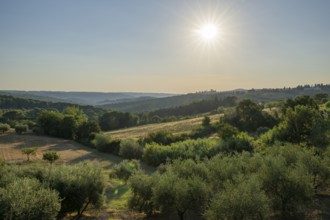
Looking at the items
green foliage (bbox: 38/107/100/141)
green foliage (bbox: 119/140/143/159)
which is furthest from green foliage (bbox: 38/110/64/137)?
green foliage (bbox: 119/140/143/159)

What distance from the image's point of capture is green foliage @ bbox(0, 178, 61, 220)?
16.3m

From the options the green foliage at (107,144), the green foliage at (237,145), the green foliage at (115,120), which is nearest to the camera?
the green foliage at (237,145)

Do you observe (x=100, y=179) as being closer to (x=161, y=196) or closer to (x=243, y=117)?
(x=161, y=196)

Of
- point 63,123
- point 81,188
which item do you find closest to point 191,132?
point 63,123

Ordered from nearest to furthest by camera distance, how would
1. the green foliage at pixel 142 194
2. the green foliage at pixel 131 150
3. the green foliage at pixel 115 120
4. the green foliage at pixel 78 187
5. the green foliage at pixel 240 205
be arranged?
the green foliage at pixel 240 205 < the green foliage at pixel 78 187 < the green foliage at pixel 142 194 < the green foliage at pixel 131 150 < the green foliage at pixel 115 120

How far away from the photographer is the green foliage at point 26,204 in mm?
16297

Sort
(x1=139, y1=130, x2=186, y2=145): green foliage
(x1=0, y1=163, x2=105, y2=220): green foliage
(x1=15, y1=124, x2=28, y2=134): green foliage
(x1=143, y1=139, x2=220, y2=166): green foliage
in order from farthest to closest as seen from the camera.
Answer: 1. (x1=15, y1=124, x2=28, y2=134): green foliage
2. (x1=139, y1=130, x2=186, y2=145): green foliage
3. (x1=143, y1=139, x2=220, y2=166): green foliage
4. (x1=0, y1=163, x2=105, y2=220): green foliage

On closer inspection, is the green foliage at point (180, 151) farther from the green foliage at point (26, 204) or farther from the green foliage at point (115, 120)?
the green foliage at point (115, 120)

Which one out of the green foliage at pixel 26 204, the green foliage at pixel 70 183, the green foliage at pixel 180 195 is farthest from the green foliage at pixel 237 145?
the green foliage at pixel 26 204

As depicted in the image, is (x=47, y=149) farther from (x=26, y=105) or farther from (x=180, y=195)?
(x=26, y=105)

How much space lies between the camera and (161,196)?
2441 cm

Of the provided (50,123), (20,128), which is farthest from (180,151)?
(20,128)

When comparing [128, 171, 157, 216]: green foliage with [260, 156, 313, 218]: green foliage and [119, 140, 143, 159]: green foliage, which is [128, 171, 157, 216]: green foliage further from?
[119, 140, 143, 159]: green foliage

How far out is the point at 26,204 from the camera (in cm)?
1647
